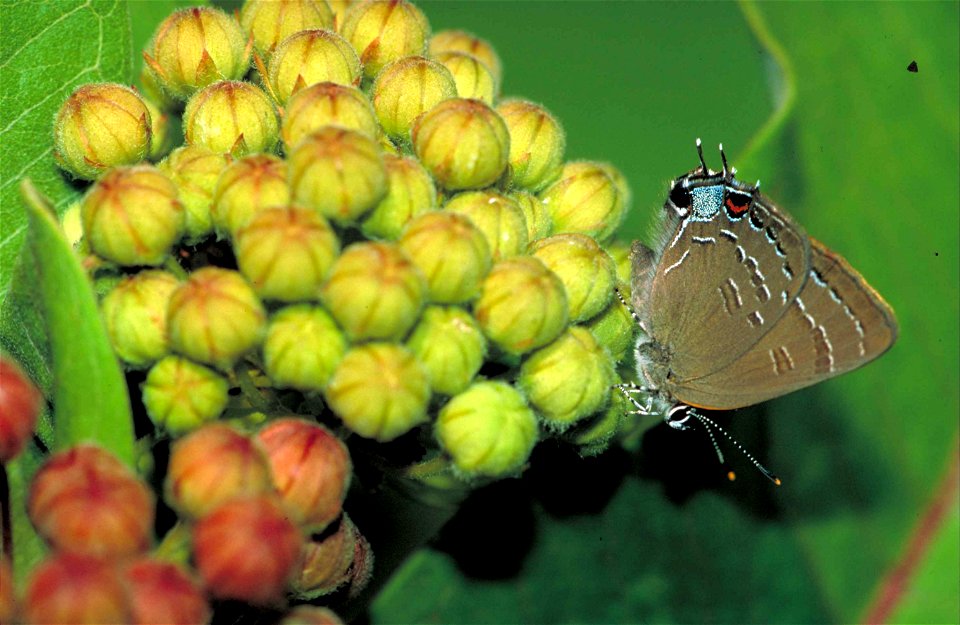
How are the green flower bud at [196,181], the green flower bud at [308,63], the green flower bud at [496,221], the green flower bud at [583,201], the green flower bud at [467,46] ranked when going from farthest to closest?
1. the green flower bud at [467,46]
2. the green flower bud at [583,201]
3. the green flower bud at [308,63]
4. the green flower bud at [496,221]
5. the green flower bud at [196,181]

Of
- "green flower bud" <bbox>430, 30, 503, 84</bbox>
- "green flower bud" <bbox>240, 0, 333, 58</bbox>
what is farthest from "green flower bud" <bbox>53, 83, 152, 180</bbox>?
"green flower bud" <bbox>430, 30, 503, 84</bbox>

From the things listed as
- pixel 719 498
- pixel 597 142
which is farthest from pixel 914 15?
pixel 719 498

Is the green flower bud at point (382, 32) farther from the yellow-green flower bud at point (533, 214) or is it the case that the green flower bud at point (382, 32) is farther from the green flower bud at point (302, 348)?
the green flower bud at point (302, 348)

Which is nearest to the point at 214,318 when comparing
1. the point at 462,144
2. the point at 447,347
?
the point at 447,347

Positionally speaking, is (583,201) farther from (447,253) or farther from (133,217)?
(133,217)

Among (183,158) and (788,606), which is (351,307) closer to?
(183,158)

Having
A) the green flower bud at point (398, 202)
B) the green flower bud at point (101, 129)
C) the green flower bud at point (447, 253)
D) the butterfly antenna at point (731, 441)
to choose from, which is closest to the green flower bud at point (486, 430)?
the green flower bud at point (447, 253)
